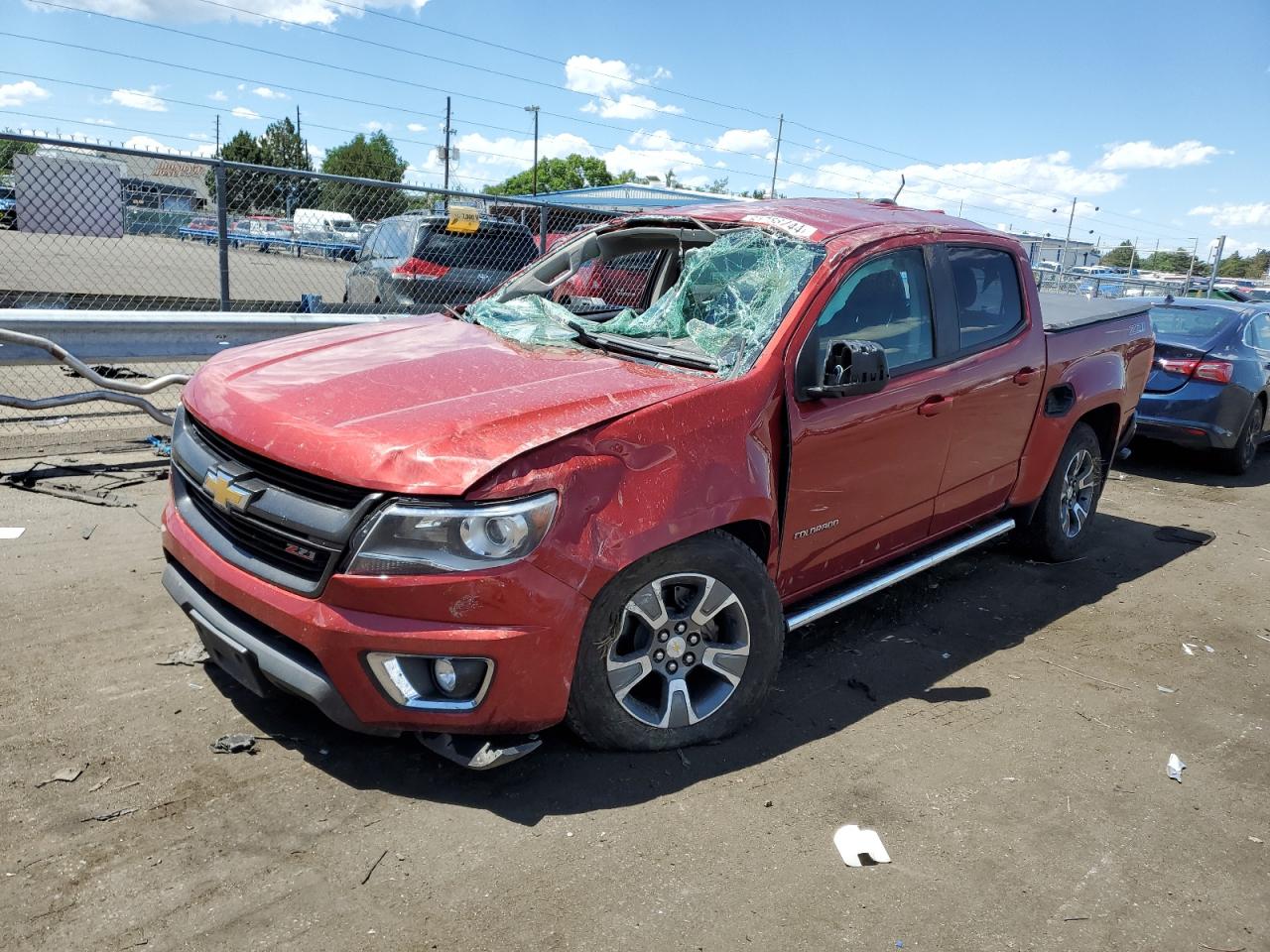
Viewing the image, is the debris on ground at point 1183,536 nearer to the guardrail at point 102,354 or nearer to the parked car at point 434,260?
the guardrail at point 102,354

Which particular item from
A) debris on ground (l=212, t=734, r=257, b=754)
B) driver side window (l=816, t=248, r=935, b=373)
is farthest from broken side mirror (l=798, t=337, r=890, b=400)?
debris on ground (l=212, t=734, r=257, b=754)

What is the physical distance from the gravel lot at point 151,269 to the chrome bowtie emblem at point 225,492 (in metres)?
6.15

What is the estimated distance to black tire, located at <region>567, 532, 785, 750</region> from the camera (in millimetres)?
2916

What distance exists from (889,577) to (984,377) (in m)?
1.07

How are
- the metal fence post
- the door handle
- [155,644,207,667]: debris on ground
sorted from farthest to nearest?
the metal fence post
the door handle
[155,644,207,667]: debris on ground

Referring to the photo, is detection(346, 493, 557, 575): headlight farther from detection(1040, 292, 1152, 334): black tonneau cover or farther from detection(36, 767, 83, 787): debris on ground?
detection(1040, 292, 1152, 334): black tonneau cover

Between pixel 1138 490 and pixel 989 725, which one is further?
pixel 1138 490

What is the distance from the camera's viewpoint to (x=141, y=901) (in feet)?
7.84

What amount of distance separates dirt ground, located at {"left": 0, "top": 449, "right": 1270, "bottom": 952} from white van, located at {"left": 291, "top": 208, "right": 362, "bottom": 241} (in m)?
6.76

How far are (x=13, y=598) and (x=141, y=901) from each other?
2182 millimetres

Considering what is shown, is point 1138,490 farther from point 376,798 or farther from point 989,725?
point 376,798

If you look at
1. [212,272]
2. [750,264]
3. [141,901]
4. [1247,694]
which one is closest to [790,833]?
[141,901]

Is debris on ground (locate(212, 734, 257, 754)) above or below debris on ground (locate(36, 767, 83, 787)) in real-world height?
above

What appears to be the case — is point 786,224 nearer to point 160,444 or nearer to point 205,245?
point 160,444
